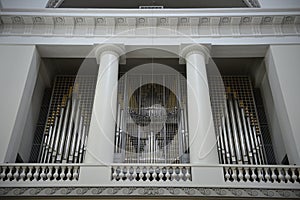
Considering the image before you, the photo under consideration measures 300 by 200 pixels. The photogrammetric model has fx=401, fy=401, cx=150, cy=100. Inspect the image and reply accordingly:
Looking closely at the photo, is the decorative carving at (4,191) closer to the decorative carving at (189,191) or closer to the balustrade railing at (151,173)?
the balustrade railing at (151,173)

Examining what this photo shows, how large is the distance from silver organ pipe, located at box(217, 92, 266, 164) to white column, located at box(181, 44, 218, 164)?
44.5 inches

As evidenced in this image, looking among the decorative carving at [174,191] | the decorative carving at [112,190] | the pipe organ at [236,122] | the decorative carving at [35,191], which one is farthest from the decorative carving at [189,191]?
the decorative carving at [35,191]

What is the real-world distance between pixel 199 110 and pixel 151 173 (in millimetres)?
1853

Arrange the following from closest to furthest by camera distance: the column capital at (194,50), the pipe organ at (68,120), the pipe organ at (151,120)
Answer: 1. the pipe organ at (151,120)
2. the pipe organ at (68,120)
3. the column capital at (194,50)

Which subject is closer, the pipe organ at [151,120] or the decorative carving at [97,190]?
the decorative carving at [97,190]

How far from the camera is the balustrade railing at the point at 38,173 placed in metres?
7.93

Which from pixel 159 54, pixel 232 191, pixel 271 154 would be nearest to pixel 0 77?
pixel 159 54

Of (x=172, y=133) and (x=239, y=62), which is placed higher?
(x=239, y=62)

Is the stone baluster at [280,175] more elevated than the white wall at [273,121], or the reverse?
the white wall at [273,121]

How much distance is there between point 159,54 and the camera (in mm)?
10742

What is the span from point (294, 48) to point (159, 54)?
136 inches

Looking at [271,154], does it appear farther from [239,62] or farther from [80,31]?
[80,31]

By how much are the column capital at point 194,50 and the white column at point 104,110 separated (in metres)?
1.58

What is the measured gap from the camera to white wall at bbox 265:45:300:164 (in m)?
8.64
